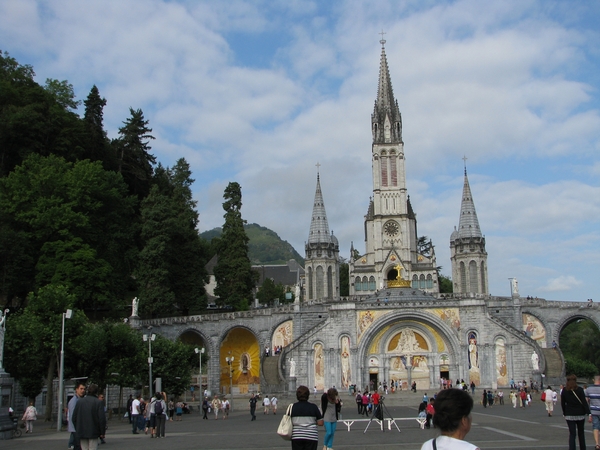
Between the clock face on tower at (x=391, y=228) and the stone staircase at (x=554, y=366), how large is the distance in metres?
31.1

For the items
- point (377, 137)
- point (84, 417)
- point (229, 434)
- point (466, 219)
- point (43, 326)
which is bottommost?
point (229, 434)

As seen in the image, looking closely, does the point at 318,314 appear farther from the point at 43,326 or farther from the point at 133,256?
the point at 43,326

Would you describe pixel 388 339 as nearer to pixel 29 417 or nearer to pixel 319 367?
pixel 319 367

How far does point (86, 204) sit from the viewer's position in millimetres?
47250

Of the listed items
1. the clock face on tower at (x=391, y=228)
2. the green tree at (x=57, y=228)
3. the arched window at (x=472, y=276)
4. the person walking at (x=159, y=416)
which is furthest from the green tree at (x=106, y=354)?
the clock face on tower at (x=391, y=228)

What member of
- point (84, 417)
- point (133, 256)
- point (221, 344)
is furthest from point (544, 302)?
point (84, 417)

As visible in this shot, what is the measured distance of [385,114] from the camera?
272ft

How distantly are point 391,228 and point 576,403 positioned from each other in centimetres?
6904

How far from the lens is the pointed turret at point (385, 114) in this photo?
269 ft

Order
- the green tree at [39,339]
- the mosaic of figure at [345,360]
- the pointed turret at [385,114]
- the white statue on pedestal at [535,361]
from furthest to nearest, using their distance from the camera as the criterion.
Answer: the pointed turret at [385,114] < the mosaic of figure at [345,360] < the white statue on pedestal at [535,361] < the green tree at [39,339]

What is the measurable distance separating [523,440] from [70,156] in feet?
148

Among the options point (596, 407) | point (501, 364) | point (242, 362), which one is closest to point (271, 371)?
point (242, 362)

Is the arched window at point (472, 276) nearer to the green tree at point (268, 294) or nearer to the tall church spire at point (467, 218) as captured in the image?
the tall church spire at point (467, 218)

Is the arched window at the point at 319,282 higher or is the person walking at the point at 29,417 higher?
the arched window at the point at 319,282
